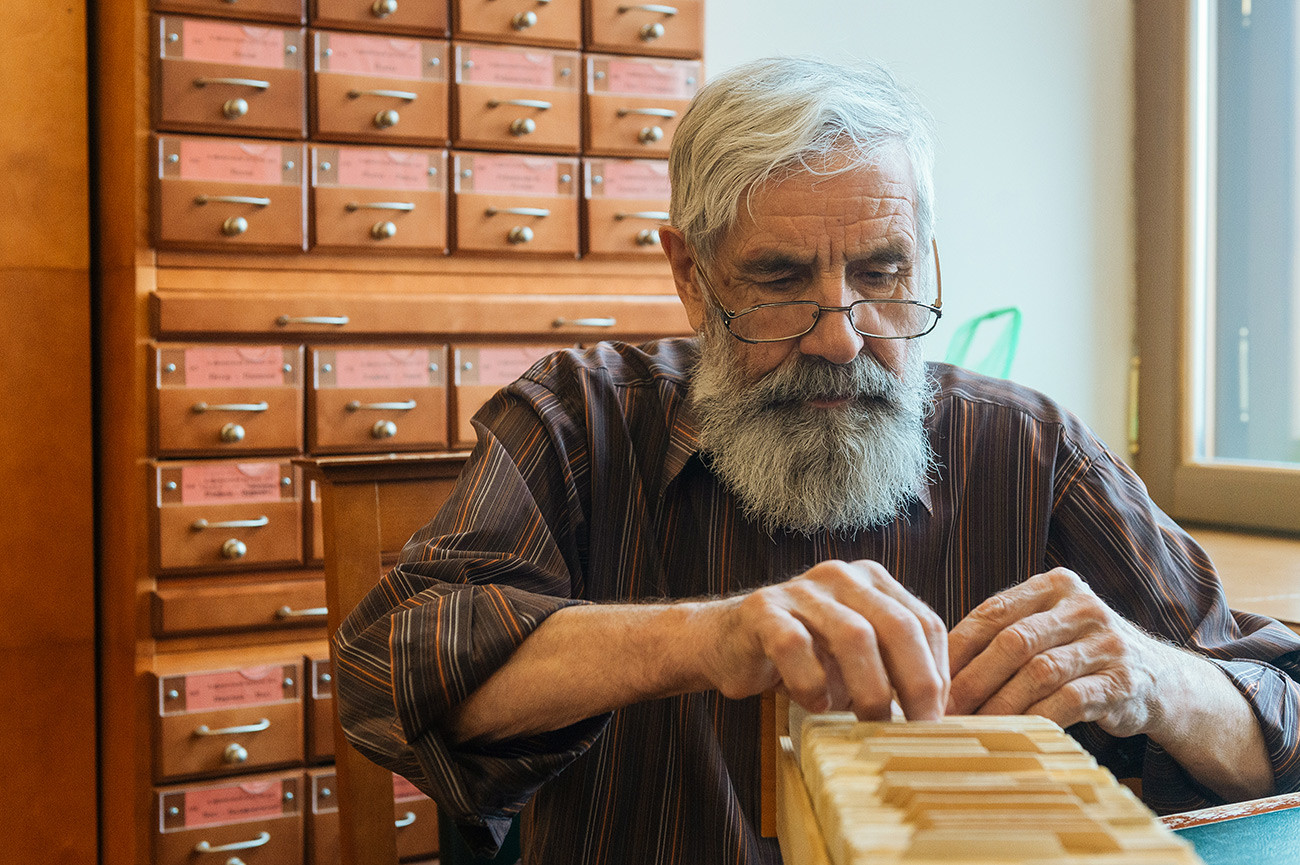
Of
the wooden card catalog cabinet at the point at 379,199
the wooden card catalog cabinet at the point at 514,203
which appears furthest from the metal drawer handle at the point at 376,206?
the wooden card catalog cabinet at the point at 514,203

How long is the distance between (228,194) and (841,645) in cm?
177

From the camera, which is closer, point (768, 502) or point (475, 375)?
point (768, 502)

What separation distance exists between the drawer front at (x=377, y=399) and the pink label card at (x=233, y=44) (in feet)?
1.80

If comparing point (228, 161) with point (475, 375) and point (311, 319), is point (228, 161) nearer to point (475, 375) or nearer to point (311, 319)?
point (311, 319)

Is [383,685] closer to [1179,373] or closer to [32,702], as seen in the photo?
[32,702]

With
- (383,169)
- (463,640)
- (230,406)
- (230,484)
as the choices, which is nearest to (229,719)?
(230,484)

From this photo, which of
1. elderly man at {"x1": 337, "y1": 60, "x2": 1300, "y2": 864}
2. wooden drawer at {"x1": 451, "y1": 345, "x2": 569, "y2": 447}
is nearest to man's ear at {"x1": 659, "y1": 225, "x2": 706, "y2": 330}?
elderly man at {"x1": 337, "y1": 60, "x2": 1300, "y2": 864}

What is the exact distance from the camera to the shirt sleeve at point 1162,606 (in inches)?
39.1

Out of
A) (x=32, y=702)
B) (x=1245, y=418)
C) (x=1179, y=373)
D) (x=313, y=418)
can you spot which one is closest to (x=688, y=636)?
(x=313, y=418)

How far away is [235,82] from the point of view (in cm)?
204

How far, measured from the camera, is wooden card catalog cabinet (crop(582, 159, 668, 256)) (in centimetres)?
232

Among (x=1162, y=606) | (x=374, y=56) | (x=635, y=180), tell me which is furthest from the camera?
(x=635, y=180)

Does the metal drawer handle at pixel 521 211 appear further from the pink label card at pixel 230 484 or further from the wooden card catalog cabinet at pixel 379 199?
the pink label card at pixel 230 484

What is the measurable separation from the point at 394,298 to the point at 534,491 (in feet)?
3.73
